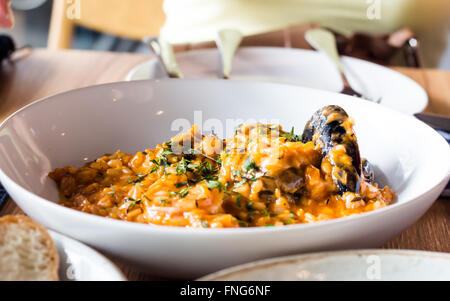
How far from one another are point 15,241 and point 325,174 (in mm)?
727

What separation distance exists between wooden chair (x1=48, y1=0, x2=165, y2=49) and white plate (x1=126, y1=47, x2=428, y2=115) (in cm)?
Answer: 162

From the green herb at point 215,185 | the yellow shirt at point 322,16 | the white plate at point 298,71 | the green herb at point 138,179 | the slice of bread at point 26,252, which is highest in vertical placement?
the yellow shirt at point 322,16

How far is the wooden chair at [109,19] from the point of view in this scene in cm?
366

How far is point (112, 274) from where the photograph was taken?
0.79 metres

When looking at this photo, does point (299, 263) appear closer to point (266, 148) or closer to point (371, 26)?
point (266, 148)

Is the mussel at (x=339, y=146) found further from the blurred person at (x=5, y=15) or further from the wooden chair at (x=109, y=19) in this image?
the wooden chair at (x=109, y=19)

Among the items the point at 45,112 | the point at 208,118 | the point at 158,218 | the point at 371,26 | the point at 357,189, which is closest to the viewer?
the point at 158,218

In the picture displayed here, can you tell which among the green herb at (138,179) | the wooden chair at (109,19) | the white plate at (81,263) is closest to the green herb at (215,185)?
the green herb at (138,179)

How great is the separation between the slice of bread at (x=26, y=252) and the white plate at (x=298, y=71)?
1.38m

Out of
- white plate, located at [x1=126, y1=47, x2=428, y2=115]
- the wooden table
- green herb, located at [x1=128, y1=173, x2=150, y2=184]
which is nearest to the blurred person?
the wooden table

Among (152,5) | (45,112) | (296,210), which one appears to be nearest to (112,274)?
(296,210)

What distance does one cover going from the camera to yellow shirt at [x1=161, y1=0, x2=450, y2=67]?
3725 millimetres

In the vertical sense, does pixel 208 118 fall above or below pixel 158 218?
above

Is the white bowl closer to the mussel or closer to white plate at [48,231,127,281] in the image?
white plate at [48,231,127,281]
